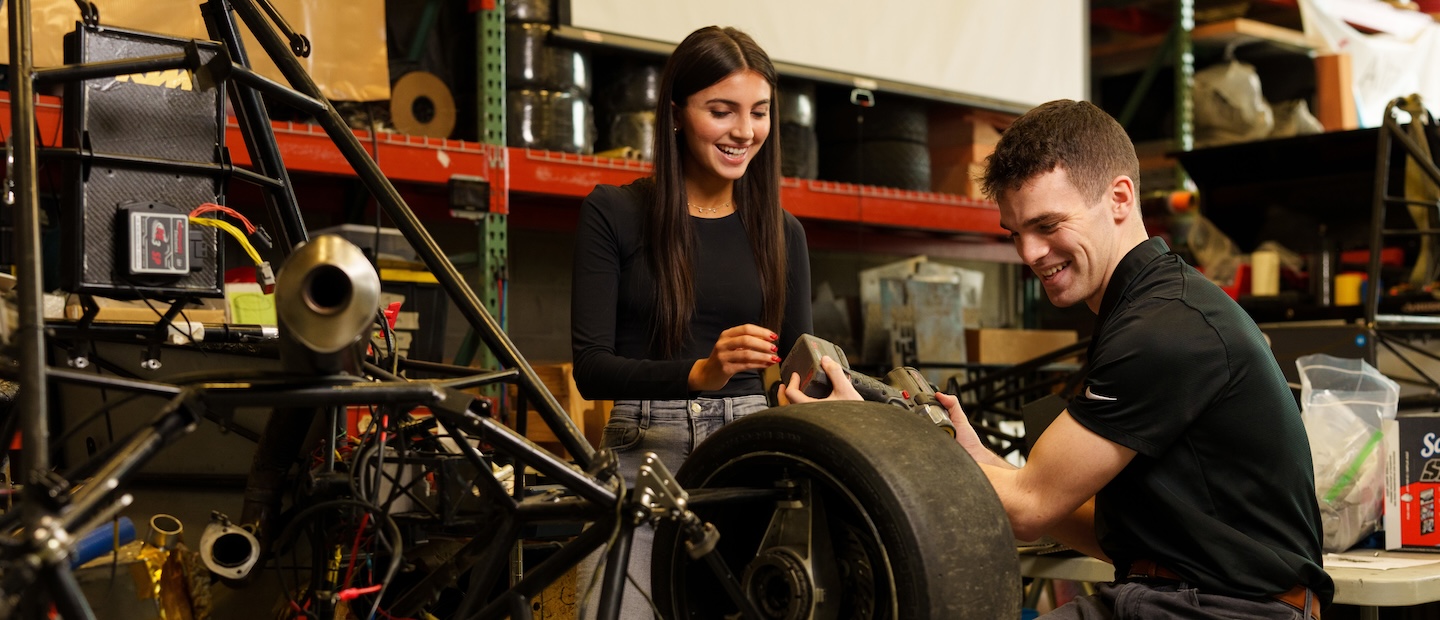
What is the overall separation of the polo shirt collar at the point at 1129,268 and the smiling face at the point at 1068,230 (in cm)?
3

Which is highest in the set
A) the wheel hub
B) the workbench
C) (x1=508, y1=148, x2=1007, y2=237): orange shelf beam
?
(x1=508, y1=148, x2=1007, y2=237): orange shelf beam

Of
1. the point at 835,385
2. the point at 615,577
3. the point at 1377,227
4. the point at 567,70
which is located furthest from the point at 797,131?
the point at 615,577

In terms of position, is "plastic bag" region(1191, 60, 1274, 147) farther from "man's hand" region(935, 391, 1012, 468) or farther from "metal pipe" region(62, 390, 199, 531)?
"metal pipe" region(62, 390, 199, 531)

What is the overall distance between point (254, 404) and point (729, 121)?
3.09 feet

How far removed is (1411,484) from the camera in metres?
Result: 1.86

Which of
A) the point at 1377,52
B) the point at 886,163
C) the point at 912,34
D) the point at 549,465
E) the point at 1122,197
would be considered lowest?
the point at 549,465

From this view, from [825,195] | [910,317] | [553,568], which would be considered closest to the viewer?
[553,568]

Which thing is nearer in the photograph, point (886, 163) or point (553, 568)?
point (553, 568)

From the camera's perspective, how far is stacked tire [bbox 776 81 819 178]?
3907mm

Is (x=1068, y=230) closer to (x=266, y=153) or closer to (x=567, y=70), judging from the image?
(x=266, y=153)

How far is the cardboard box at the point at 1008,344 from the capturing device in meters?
4.20

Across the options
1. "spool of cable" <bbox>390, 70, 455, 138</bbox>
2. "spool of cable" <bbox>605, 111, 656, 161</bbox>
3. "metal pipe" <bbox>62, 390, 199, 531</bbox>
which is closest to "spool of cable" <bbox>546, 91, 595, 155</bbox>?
"spool of cable" <bbox>605, 111, 656, 161</bbox>

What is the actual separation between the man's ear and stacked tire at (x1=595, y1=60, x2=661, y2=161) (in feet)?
6.89

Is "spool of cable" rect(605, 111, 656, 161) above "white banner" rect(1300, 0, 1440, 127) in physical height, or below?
below
